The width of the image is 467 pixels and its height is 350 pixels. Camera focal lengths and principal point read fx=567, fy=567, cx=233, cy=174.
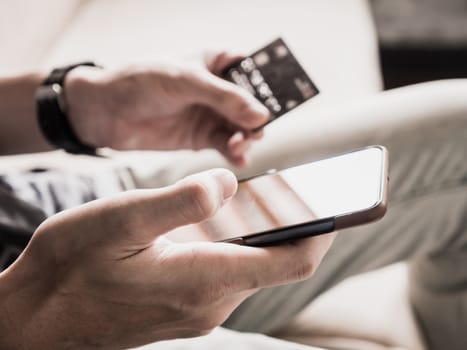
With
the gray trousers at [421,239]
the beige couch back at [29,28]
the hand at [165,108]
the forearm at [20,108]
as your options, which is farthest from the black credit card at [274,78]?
the beige couch back at [29,28]

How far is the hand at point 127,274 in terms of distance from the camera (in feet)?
1.36

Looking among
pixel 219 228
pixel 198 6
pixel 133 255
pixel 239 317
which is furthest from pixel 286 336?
pixel 198 6

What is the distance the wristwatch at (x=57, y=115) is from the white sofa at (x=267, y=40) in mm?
99

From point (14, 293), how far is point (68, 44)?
2.68 feet

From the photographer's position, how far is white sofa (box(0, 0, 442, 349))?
72cm

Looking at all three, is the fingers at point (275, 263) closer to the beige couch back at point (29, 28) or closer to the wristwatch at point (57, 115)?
the wristwatch at point (57, 115)

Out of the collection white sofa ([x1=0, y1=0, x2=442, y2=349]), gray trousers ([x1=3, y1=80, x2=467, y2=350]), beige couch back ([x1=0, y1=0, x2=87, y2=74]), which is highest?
beige couch back ([x1=0, y1=0, x2=87, y2=74])

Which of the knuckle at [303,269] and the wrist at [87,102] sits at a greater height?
the wrist at [87,102]

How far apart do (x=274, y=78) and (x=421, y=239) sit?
0.28m

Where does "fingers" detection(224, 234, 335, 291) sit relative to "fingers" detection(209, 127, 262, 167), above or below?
above

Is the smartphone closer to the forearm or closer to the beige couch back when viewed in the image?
the forearm

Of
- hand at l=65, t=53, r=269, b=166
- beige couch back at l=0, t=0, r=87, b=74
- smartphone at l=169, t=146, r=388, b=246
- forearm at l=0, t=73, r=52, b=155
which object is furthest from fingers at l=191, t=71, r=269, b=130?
beige couch back at l=0, t=0, r=87, b=74

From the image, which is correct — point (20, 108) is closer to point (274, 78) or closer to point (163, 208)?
point (274, 78)

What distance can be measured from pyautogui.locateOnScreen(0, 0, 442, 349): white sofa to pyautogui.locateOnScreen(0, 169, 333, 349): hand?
0.89 feet
